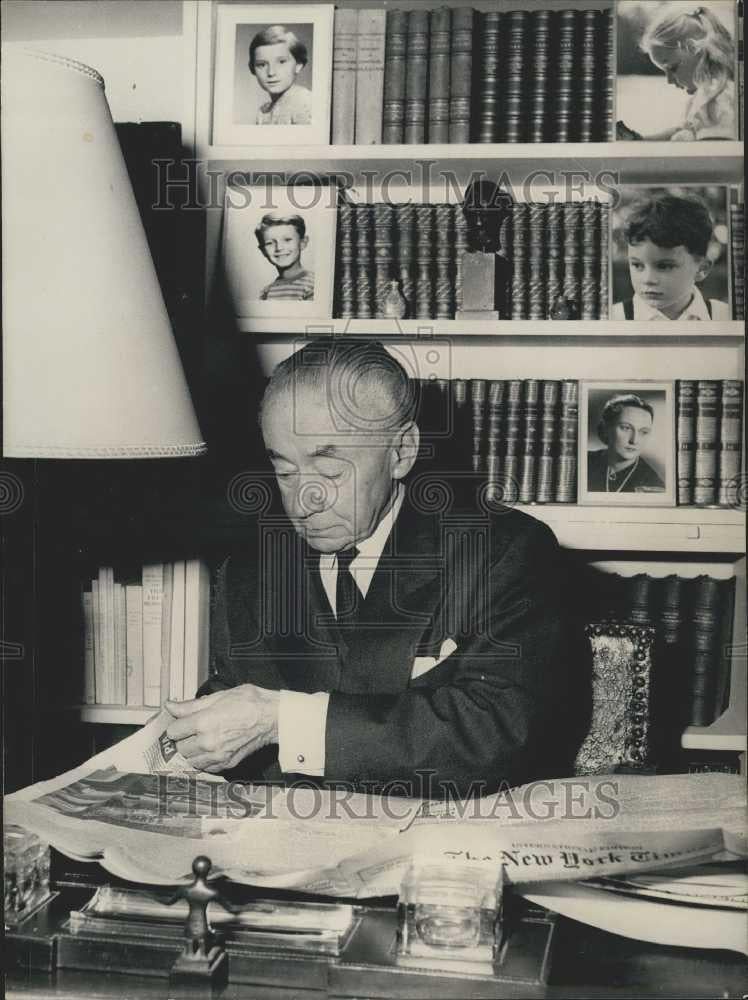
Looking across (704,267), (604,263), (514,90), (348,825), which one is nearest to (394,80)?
(514,90)

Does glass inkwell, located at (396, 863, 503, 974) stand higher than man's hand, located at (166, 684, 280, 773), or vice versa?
man's hand, located at (166, 684, 280, 773)

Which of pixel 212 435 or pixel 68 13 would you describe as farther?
pixel 212 435

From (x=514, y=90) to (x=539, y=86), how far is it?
0.11 ft

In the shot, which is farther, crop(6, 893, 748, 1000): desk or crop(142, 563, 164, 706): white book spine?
crop(142, 563, 164, 706): white book spine

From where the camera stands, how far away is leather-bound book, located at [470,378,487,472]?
133 centimetres

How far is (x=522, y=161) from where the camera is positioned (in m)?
1.27

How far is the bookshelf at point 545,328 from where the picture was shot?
4.12 feet

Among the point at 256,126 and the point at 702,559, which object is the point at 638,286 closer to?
the point at 702,559

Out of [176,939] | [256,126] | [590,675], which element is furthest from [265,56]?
[176,939]

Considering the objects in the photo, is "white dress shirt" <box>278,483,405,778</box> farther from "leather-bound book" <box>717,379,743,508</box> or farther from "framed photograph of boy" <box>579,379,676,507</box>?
"leather-bound book" <box>717,379,743,508</box>

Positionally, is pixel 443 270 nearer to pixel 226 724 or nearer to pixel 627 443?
pixel 627 443

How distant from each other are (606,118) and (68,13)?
69 cm

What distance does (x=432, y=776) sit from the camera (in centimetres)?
115

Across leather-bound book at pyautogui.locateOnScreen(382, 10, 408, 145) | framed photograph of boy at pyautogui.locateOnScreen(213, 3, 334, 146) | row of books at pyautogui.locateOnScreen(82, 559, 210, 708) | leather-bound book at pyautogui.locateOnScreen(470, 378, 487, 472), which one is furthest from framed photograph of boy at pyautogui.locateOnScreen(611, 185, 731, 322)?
row of books at pyautogui.locateOnScreen(82, 559, 210, 708)
